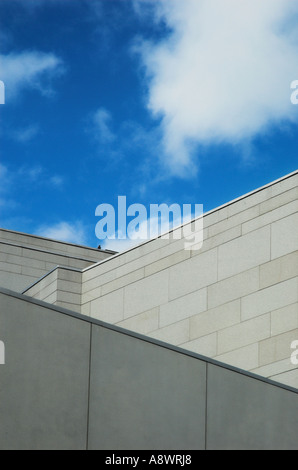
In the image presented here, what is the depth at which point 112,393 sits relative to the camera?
20.6m

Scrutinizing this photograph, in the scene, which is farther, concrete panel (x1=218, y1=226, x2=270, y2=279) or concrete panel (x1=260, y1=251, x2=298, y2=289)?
concrete panel (x1=218, y1=226, x2=270, y2=279)

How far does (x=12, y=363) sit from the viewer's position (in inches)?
760

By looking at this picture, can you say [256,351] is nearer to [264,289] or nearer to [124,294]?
[264,289]

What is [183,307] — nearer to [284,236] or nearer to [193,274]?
[193,274]

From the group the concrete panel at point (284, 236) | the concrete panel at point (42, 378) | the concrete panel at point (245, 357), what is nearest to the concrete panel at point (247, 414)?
the concrete panel at point (42, 378)

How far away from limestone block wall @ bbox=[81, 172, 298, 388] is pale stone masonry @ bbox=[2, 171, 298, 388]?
0.10 feet

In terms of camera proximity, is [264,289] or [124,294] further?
[124,294]

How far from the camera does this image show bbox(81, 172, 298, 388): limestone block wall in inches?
1244

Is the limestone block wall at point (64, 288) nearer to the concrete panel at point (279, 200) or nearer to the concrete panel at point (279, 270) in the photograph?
the concrete panel at point (279, 270)

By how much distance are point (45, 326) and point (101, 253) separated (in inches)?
1494

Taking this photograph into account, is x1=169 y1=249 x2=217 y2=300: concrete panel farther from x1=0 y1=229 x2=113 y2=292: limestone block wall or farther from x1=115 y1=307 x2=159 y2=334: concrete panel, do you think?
x1=0 y1=229 x2=113 y2=292: limestone block wall

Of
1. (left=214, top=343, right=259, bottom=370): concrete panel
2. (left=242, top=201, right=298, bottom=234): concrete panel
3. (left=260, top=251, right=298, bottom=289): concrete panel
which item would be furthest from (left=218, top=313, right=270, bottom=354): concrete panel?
(left=242, top=201, right=298, bottom=234): concrete panel

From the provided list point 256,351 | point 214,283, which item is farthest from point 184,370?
point 214,283

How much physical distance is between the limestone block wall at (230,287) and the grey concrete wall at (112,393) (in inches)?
314
